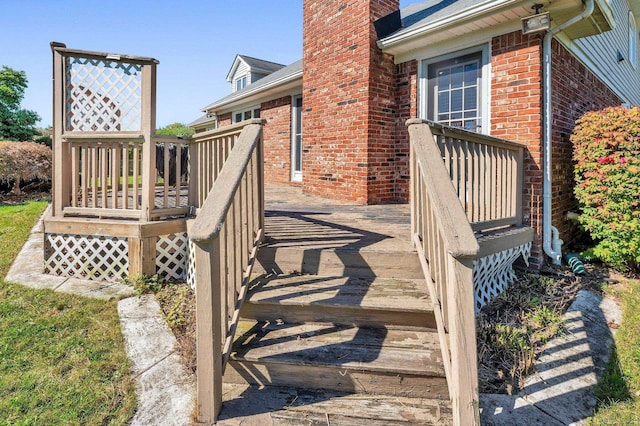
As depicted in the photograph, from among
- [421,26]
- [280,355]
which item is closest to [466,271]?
[280,355]

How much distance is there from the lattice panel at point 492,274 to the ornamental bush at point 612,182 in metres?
1.11

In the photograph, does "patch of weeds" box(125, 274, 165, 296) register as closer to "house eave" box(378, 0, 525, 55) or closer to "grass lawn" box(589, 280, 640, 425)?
"grass lawn" box(589, 280, 640, 425)

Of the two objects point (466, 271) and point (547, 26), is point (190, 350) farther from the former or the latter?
point (547, 26)

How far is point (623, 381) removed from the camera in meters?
2.48

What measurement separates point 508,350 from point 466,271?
4.46 ft

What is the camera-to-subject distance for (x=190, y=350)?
2.66 metres

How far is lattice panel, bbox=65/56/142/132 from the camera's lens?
3.78 meters

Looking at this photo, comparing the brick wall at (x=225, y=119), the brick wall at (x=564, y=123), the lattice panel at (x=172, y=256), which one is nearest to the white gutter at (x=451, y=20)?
the brick wall at (x=564, y=123)

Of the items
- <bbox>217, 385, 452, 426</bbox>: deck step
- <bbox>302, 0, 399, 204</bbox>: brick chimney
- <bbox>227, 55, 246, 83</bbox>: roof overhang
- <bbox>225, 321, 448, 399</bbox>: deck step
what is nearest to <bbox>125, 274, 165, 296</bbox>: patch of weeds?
<bbox>225, 321, 448, 399</bbox>: deck step

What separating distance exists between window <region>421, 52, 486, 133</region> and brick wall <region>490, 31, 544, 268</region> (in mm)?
351

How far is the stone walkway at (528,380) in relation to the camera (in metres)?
2.11

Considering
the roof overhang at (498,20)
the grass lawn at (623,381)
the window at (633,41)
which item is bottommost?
the grass lawn at (623,381)

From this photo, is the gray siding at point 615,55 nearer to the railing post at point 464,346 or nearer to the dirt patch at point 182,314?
the railing post at point 464,346

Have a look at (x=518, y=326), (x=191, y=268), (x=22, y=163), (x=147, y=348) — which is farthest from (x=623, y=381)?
(x=22, y=163)
